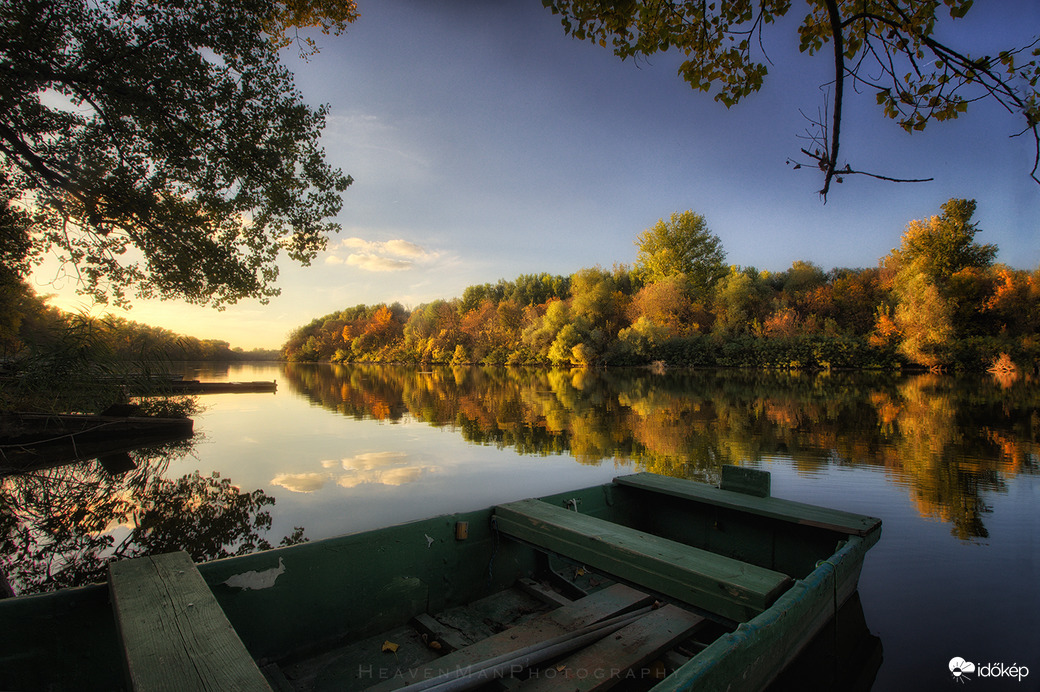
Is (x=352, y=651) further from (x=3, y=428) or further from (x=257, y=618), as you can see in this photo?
(x=3, y=428)

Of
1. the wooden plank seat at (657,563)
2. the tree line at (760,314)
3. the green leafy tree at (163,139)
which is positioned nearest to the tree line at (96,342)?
the green leafy tree at (163,139)

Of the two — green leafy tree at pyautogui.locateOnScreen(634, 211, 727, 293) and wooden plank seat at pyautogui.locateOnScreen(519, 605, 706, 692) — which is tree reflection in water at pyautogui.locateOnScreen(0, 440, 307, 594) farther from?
green leafy tree at pyautogui.locateOnScreen(634, 211, 727, 293)

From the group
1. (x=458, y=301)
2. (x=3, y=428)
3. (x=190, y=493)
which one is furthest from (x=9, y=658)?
(x=458, y=301)

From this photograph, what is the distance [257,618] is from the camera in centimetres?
226

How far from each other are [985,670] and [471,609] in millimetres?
3107

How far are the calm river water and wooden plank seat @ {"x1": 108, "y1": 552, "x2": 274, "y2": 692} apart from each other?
3.13 metres

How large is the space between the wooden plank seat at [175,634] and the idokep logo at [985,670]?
150 inches

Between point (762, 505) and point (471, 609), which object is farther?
point (762, 505)

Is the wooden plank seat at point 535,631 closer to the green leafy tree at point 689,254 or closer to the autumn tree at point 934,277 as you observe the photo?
the autumn tree at point 934,277

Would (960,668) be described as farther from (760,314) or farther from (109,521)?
(760,314)

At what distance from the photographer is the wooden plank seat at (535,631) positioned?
7.57 ft

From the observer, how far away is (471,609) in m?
2.97

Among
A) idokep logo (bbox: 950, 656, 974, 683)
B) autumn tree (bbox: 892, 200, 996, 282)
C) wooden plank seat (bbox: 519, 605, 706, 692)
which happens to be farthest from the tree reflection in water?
autumn tree (bbox: 892, 200, 996, 282)

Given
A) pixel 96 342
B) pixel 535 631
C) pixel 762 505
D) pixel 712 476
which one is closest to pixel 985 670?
pixel 762 505
